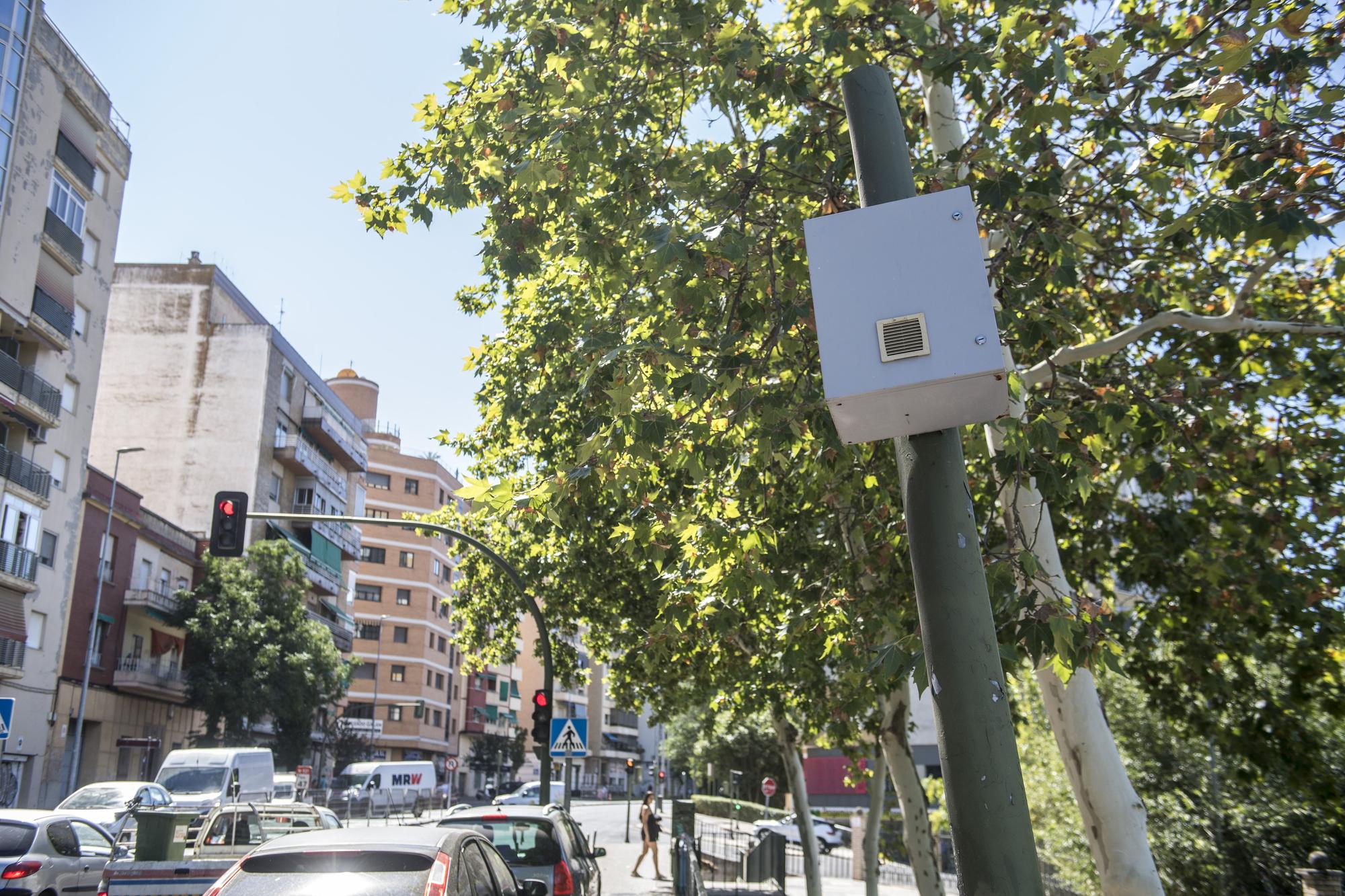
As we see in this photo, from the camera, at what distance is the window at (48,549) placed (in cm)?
3375

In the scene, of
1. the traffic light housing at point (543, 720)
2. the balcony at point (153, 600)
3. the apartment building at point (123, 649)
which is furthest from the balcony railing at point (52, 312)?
the traffic light housing at point (543, 720)

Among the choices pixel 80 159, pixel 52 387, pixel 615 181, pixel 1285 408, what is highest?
pixel 80 159

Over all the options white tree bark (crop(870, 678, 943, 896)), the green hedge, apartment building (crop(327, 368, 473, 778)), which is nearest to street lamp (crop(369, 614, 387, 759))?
apartment building (crop(327, 368, 473, 778))

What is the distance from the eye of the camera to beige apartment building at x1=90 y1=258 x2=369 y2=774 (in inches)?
1916

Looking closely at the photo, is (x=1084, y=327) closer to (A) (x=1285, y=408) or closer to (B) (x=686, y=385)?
(A) (x=1285, y=408)

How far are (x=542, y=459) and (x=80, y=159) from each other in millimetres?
28749

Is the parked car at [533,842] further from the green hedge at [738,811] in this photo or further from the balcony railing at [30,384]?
the green hedge at [738,811]

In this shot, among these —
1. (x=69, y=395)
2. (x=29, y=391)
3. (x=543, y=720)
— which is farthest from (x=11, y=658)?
(x=543, y=720)

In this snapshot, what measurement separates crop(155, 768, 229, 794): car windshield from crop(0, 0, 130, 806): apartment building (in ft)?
24.0

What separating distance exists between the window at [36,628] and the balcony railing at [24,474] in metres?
3.70

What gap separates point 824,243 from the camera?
3.66 m

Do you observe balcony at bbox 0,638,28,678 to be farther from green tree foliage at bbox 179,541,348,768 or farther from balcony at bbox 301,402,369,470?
balcony at bbox 301,402,369,470

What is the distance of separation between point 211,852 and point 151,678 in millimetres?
33033

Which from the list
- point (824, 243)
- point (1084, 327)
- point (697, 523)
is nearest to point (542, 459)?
point (1084, 327)
